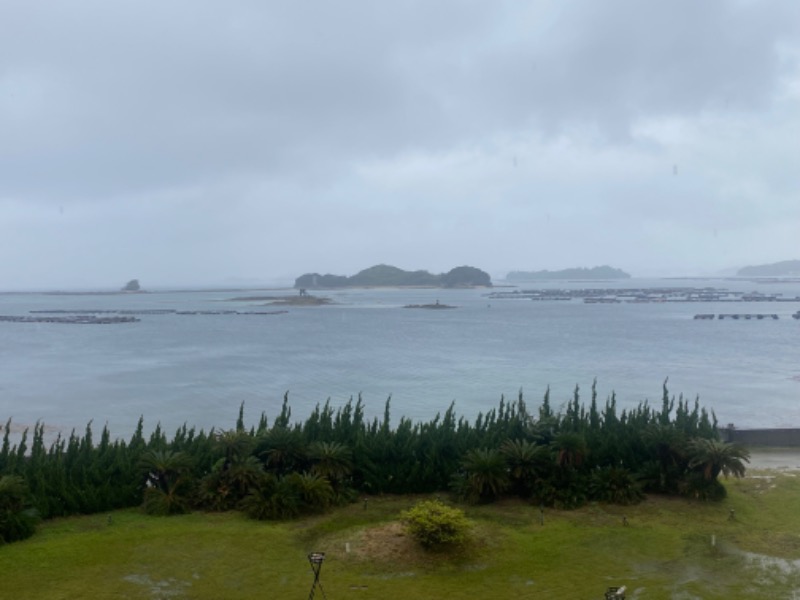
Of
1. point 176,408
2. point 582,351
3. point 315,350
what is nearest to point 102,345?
point 315,350

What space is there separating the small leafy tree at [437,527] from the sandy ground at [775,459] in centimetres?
1076

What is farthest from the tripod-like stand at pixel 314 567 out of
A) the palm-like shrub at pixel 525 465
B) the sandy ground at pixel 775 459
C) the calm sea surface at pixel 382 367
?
the calm sea surface at pixel 382 367

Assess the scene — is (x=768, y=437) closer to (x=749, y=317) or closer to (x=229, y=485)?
(x=229, y=485)

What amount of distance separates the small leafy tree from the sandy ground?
10.8 meters

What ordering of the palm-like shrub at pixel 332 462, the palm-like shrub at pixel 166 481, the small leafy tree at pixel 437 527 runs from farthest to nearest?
the palm-like shrub at pixel 332 462
the palm-like shrub at pixel 166 481
the small leafy tree at pixel 437 527

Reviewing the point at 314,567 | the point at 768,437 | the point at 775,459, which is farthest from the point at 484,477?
the point at 768,437

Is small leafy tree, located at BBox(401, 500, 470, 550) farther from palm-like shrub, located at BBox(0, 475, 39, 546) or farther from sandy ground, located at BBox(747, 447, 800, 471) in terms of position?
sandy ground, located at BBox(747, 447, 800, 471)

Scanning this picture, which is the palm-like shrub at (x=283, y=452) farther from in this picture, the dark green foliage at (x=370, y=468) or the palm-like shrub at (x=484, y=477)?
the palm-like shrub at (x=484, y=477)

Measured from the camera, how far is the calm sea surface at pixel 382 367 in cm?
3875

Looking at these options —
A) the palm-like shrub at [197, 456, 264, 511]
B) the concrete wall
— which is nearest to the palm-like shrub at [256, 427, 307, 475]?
the palm-like shrub at [197, 456, 264, 511]

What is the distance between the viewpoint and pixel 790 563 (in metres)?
11.8

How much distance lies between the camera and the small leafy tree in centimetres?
1219

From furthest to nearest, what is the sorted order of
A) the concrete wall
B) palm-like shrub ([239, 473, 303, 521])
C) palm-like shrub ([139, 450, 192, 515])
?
the concrete wall → palm-like shrub ([139, 450, 192, 515]) → palm-like shrub ([239, 473, 303, 521])

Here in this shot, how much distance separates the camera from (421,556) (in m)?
12.2
